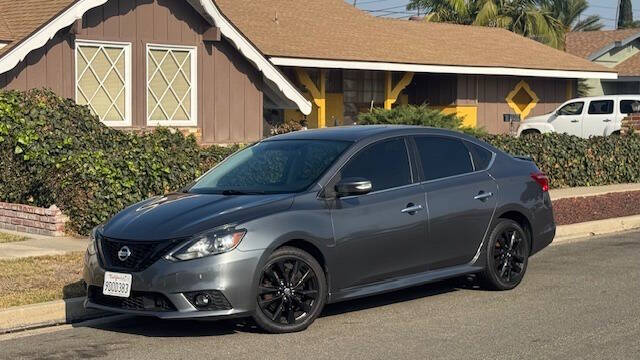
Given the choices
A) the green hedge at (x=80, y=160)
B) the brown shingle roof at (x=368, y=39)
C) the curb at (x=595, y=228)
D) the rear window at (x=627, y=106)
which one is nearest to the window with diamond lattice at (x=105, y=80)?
the green hedge at (x=80, y=160)

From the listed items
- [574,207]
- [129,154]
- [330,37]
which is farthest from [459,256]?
[330,37]

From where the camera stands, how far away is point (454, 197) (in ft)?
32.2

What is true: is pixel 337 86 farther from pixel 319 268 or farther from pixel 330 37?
pixel 319 268

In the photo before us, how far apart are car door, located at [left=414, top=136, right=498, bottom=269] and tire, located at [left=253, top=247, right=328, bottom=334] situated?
1455 millimetres

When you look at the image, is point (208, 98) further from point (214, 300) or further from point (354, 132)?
point (214, 300)

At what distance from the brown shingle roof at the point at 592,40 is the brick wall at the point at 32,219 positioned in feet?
110

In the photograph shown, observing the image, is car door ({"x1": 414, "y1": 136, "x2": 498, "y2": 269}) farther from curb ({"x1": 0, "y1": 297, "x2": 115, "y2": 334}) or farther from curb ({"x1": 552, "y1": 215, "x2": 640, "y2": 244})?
curb ({"x1": 552, "y1": 215, "x2": 640, "y2": 244})

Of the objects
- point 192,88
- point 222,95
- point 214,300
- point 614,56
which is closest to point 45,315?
point 214,300

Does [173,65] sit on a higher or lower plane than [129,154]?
higher

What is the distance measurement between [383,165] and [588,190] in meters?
10.8

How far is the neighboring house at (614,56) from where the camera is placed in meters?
40.6

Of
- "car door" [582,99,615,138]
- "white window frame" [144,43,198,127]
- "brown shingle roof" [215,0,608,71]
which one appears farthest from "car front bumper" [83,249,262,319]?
"car door" [582,99,615,138]

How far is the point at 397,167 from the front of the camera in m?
9.55

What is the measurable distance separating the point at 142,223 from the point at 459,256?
316 centimetres
